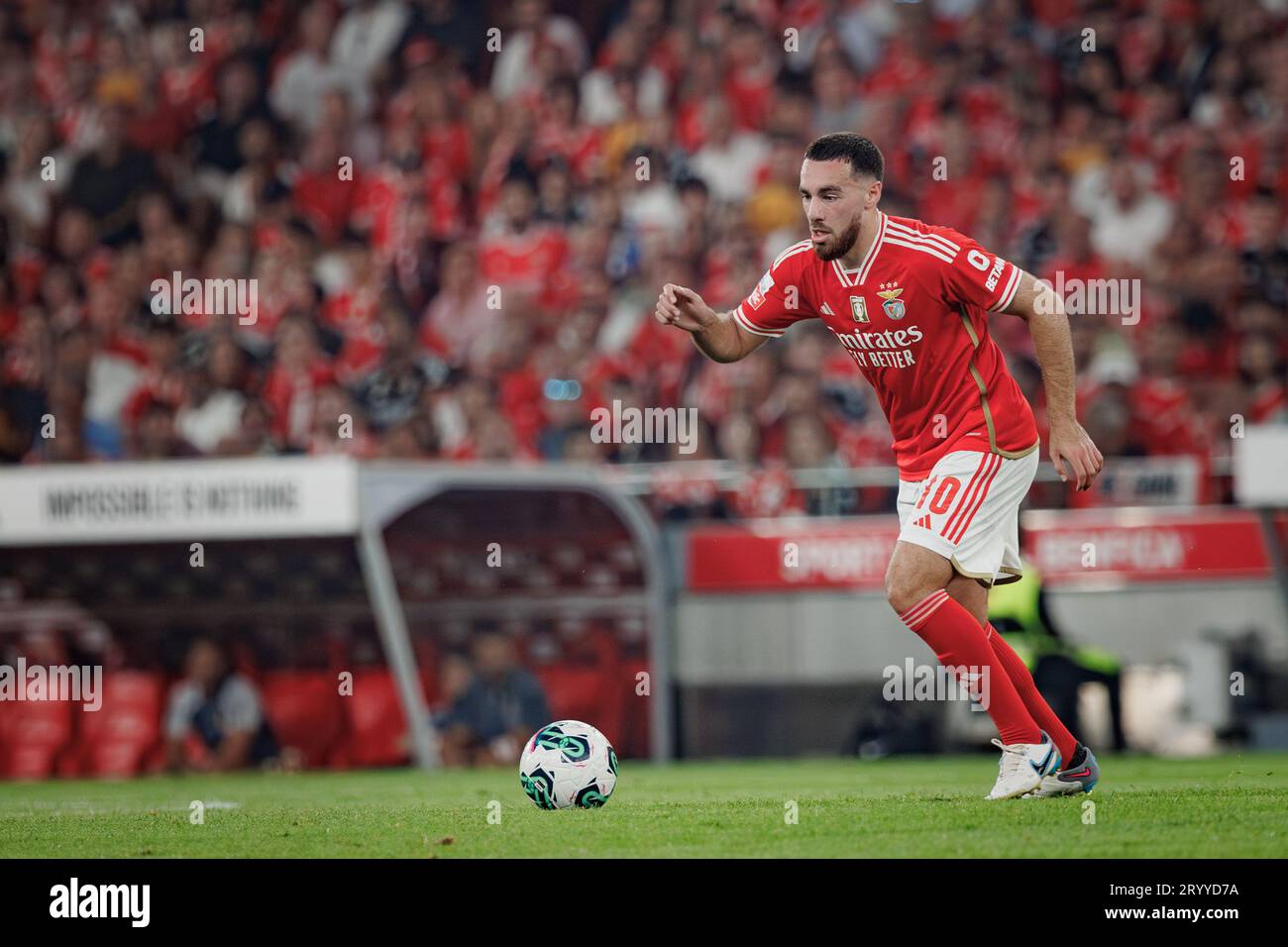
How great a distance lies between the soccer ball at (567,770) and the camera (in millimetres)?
7340

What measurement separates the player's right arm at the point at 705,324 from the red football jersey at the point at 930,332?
15.1 inches

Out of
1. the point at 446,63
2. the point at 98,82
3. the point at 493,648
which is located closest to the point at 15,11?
the point at 98,82

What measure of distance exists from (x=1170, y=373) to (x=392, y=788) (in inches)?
242

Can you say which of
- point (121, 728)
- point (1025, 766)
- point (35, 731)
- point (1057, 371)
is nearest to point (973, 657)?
point (1025, 766)

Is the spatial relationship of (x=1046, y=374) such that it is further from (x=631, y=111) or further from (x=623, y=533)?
(x=631, y=111)

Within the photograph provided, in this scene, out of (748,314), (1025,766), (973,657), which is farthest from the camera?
(748,314)

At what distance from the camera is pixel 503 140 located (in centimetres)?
1636

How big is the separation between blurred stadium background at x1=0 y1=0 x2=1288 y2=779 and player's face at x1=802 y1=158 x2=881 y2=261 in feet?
17.2

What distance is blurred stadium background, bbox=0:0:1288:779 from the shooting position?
12.2 metres

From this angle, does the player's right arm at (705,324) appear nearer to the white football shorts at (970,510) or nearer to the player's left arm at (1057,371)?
the white football shorts at (970,510)

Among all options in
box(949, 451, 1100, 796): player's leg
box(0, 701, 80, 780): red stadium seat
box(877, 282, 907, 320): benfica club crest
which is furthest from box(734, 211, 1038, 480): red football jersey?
box(0, 701, 80, 780): red stadium seat

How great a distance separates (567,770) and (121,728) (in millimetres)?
7392

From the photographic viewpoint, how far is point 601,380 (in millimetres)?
13844

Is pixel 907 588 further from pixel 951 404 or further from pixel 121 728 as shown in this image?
pixel 121 728
